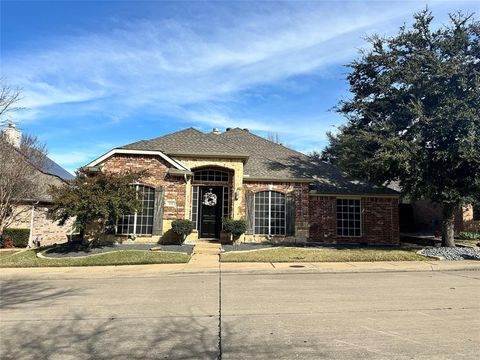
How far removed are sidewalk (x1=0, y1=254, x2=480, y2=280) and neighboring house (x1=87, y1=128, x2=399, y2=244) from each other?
201 inches

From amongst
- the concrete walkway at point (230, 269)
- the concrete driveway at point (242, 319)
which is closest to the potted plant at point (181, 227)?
the concrete walkway at point (230, 269)

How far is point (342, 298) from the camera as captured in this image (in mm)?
8383

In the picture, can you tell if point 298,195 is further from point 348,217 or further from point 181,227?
point 181,227

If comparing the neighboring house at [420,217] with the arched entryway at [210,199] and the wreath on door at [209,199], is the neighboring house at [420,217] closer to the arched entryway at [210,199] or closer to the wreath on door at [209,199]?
the arched entryway at [210,199]

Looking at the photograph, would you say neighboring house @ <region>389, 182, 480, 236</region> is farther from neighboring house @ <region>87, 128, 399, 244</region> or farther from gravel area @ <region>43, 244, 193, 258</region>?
gravel area @ <region>43, 244, 193, 258</region>

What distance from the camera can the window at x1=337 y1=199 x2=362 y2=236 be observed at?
21.2 m

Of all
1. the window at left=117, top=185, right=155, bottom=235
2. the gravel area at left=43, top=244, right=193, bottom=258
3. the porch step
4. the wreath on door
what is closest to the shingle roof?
the wreath on door

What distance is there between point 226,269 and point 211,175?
8.31 metres

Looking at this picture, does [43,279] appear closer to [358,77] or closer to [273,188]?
[273,188]

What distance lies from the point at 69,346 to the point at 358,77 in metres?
17.5

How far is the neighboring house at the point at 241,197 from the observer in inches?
719

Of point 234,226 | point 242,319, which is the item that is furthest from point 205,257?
point 242,319

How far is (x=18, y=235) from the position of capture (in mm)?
21391

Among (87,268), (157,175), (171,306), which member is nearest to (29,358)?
(171,306)
